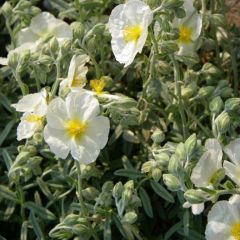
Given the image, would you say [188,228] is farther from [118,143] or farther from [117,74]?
[117,74]

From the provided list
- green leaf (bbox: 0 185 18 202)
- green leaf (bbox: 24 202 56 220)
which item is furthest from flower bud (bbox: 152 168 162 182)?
green leaf (bbox: 0 185 18 202)

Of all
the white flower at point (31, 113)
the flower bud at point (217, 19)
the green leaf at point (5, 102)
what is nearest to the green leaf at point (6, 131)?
the green leaf at point (5, 102)

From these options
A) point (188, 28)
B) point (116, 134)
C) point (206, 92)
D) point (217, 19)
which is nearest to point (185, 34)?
point (188, 28)

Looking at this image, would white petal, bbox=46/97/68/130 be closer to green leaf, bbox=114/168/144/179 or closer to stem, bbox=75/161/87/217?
stem, bbox=75/161/87/217

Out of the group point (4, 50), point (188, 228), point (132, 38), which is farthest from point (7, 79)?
point (188, 228)

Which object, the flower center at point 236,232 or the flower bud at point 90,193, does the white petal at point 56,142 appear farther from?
the flower center at point 236,232
